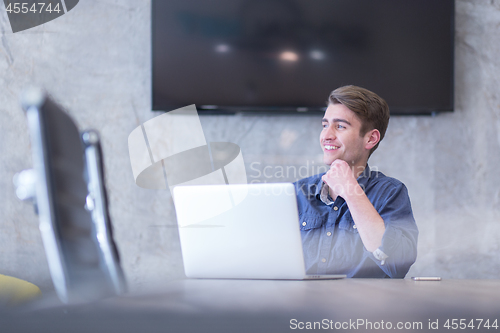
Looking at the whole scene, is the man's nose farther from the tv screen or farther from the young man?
the tv screen

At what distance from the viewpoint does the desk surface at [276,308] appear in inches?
18.0

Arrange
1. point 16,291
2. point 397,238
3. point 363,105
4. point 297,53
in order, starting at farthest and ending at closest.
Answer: point 297,53 → point 363,105 → point 397,238 → point 16,291

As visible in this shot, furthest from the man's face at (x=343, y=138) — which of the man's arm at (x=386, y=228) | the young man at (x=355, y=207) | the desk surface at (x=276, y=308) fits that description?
the desk surface at (x=276, y=308)

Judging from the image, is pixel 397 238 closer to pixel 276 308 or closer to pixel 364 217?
pixel 364 217

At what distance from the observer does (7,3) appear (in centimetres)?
232

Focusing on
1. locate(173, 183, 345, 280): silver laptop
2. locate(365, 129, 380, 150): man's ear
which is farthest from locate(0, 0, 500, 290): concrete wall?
locate(173, 183, 345, 280): silver laptop

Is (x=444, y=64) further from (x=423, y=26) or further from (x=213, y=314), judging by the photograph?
(x=213, y=314)

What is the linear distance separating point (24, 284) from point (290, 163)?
5.09ft

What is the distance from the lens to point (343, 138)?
1.42 metres

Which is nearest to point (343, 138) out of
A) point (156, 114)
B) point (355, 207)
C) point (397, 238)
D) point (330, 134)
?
point (330, 134)

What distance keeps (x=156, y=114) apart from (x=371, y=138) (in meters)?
1.34

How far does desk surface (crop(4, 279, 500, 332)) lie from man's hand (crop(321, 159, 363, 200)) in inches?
21.2

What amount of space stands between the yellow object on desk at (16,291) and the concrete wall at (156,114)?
1281 mm

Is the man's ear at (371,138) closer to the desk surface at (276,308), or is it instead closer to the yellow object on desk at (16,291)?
the desk surface at (276,308)
